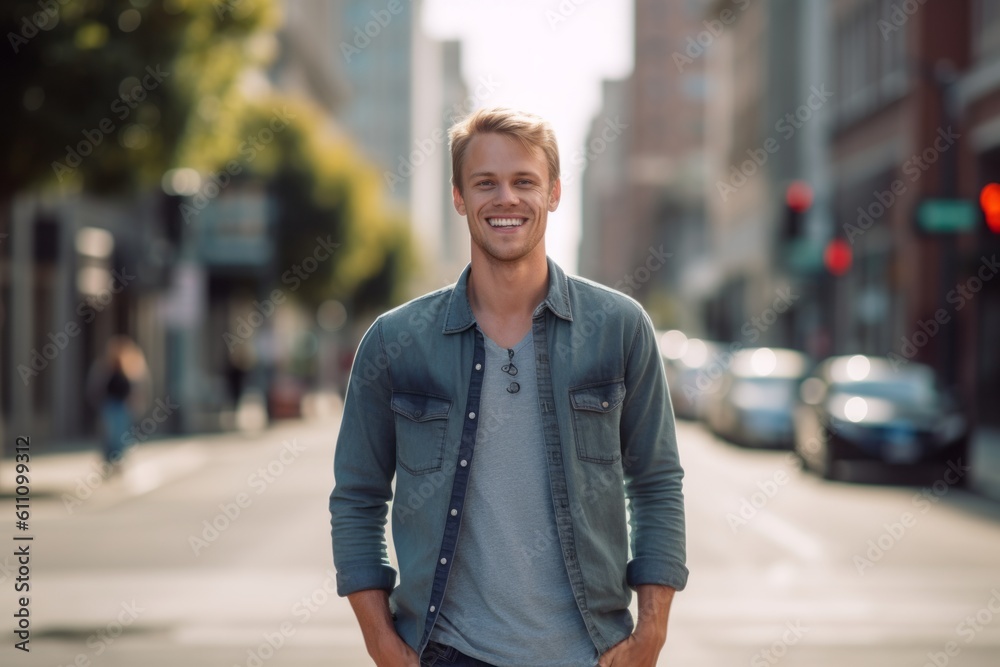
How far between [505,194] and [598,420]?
0.51 metres

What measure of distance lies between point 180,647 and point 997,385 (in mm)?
26522

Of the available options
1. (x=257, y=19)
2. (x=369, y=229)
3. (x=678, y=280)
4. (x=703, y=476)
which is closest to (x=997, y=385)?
(x=703, y=476)

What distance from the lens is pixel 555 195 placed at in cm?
343

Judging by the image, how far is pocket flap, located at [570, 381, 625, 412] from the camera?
10.6ft

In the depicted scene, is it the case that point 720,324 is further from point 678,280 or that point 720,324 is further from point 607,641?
point 607,641

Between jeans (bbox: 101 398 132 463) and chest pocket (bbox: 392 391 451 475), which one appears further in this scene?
jeans (bbox: 101 398 132 463)

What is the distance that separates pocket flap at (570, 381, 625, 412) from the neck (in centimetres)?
23

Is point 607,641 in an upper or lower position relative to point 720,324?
upper

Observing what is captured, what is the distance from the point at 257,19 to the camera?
746 inches

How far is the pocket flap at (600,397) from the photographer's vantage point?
3.24 meters

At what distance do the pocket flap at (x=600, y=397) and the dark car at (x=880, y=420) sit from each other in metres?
16.9
